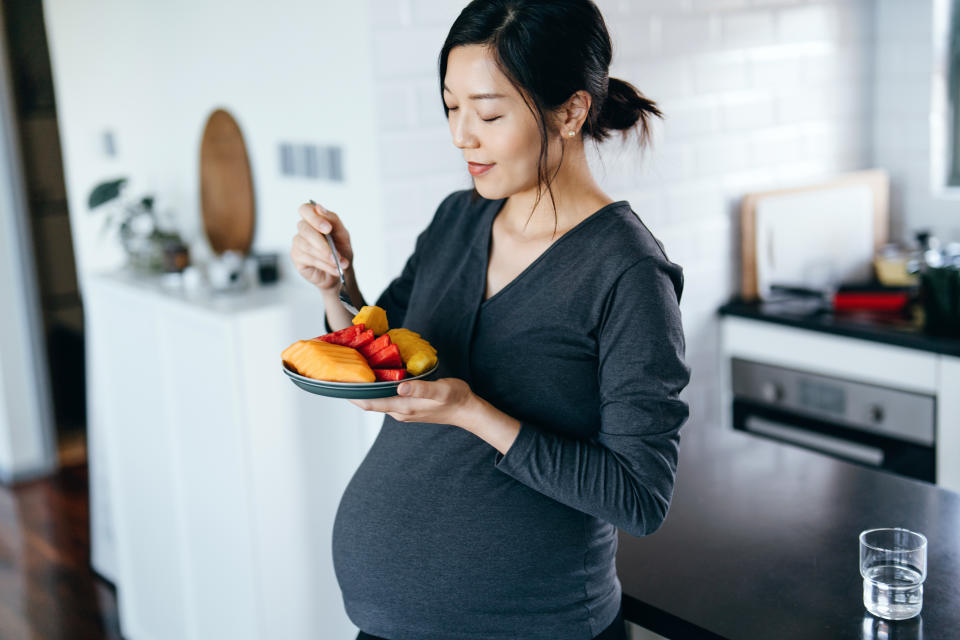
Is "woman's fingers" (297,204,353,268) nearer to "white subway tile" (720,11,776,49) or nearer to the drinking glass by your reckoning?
the drinking glass

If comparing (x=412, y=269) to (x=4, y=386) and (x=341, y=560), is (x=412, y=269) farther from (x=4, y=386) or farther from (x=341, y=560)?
(x=4, y=386)

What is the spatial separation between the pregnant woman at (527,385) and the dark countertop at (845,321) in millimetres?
1410

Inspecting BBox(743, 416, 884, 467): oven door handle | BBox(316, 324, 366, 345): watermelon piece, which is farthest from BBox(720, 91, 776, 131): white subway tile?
BBox(316, 324, 366, 345): watermelon piece

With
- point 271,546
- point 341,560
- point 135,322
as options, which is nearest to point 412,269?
point 341,560

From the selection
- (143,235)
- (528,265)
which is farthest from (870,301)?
(143,235)

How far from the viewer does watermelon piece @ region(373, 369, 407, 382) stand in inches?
47.3

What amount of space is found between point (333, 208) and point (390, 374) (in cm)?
128

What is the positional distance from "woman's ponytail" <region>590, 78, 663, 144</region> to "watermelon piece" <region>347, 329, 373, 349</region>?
16.8 inches

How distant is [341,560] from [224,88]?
1722mm

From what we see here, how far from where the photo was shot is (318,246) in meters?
1.47

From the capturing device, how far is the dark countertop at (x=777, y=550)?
1.27 metres

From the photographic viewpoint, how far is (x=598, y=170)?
249 centimetres

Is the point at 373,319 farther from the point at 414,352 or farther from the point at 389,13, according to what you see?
the point at 389,13

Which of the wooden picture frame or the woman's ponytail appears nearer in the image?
the woman's ponytail
